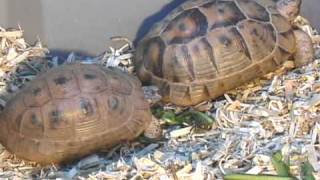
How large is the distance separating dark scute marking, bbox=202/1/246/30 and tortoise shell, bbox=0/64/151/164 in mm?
651

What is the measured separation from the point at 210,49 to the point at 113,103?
0.59 meters

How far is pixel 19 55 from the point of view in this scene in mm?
3840

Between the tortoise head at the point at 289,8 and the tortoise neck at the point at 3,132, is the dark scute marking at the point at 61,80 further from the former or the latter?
the tortoise head at the point at 289,8

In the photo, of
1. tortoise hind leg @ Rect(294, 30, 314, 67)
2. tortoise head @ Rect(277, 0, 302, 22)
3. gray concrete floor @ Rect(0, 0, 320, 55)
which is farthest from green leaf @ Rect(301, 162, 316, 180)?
gray concrete floor @ Rect(0, 0, 320, 55)

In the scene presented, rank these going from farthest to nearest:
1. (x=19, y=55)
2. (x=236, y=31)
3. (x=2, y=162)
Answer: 1. (x=19, y=55)
2. (x=236, y=31)
3. (x=2, y=162)

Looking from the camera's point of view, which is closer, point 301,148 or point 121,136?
point 301,148

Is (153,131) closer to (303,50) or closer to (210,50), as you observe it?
(210,50)

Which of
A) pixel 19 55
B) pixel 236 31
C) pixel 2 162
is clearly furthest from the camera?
pixel 19 55

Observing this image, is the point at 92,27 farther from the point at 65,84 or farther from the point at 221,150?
the point at 221,150

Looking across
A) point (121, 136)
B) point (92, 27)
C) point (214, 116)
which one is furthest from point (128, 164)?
point (92, 27)

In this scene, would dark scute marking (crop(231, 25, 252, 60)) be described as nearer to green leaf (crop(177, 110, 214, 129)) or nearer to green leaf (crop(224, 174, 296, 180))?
green leaf (crop(177, 110, 214, 129))

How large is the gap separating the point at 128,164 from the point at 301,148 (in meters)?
0.63

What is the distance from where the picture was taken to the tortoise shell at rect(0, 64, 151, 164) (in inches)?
121

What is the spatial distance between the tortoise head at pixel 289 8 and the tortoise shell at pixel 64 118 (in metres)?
1.08
